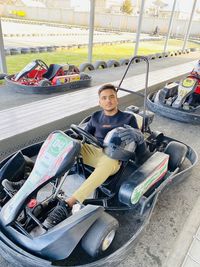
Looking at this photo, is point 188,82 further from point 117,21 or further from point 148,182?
point 117,21

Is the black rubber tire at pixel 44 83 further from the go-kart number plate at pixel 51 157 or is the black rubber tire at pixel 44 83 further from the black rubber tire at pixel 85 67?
the go-kart number plate at pixel 51 157

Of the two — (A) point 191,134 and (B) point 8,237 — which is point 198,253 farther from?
(A) point 191,134

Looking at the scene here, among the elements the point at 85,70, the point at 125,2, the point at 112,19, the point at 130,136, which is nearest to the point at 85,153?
the point at 130,136

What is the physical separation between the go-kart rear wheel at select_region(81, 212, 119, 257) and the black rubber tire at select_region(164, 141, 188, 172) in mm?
883

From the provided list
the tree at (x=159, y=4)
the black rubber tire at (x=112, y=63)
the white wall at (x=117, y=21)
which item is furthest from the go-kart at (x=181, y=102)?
the tree at (x=159, y=4)

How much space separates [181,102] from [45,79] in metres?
1.97

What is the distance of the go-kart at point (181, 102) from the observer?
3170 millimetres

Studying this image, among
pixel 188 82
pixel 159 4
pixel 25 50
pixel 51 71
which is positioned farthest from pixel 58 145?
pixel 159 4

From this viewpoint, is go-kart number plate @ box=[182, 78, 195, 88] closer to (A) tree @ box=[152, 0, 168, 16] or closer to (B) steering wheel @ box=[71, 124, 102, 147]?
(B) steering wheel @ box=[71, 124, 102, 147]

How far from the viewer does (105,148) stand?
159cm

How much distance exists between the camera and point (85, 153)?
1686 mm

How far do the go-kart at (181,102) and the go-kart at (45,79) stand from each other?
4.17 feet

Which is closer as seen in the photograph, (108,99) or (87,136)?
(87,136)

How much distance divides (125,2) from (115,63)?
3300cm
